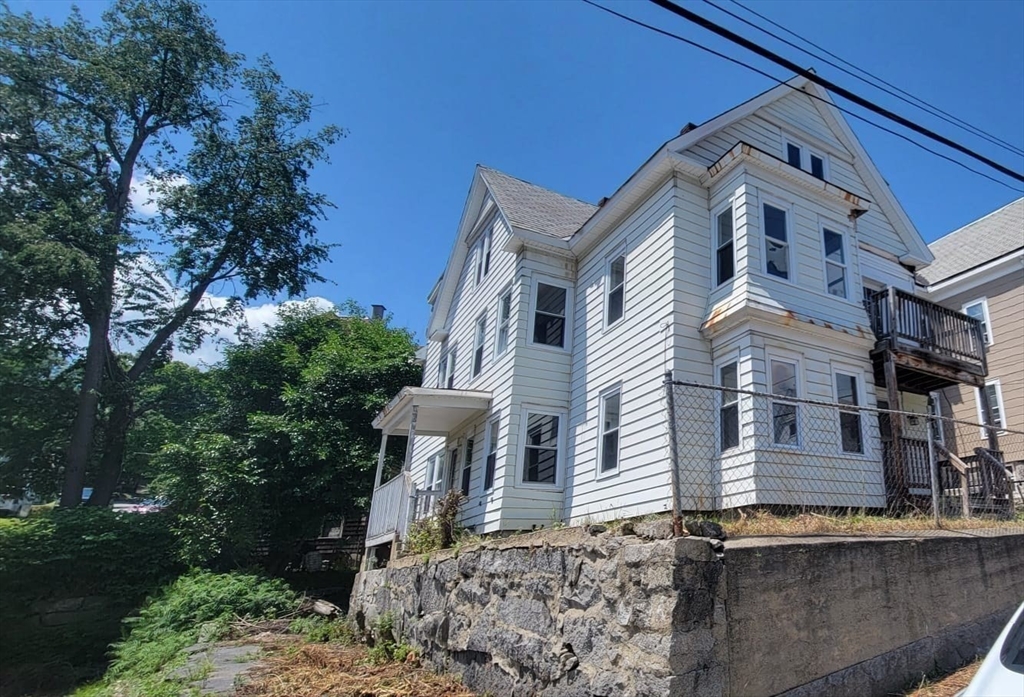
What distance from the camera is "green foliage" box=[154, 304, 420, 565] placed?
16.8 m

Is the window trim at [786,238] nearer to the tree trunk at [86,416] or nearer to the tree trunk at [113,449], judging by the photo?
the tree trunk at [86,416]

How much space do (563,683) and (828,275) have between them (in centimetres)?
887

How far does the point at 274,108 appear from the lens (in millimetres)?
28281

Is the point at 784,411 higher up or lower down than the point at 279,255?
lower down

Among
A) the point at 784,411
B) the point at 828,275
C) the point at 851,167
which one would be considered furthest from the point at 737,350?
the point at 851,167

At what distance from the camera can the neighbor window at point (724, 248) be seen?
32.1ft

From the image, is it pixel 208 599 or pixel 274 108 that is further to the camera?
pixel 274 108

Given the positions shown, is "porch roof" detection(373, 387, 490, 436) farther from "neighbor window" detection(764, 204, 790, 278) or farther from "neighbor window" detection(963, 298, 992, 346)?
"neighbor window" detection(963, 298, 992, 346)

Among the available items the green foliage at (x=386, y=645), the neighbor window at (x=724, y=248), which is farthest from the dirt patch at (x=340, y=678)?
the neighbor window at (x=724, y=248)

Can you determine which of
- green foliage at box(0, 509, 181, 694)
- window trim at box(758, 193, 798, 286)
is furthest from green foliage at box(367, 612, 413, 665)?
green foliage at box(0, 509, 181, 694)

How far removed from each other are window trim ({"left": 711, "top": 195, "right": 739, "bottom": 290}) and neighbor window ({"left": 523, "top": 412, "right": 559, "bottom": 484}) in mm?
4086

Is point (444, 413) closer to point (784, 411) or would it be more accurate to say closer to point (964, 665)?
point (784, 411)

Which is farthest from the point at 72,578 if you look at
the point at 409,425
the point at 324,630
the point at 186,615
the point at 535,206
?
the point at 535,206

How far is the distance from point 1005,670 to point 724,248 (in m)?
8.00
